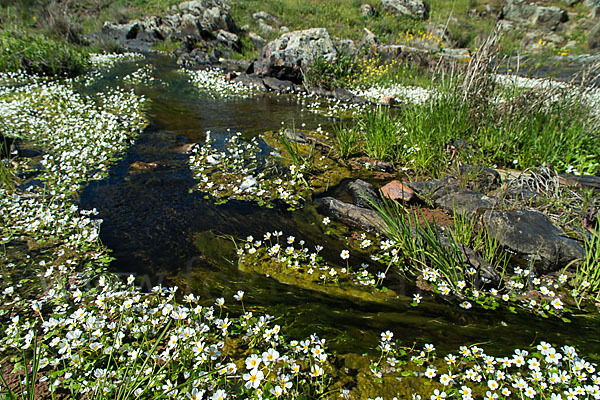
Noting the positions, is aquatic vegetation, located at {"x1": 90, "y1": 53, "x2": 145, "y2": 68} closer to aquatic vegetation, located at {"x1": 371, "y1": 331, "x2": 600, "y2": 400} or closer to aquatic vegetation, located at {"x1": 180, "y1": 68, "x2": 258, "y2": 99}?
aquatic vegetation, located at {"x1": 180, "y1": 68, "x2": 258, "y2": 99}

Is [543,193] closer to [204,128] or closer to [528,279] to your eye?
[528,279]

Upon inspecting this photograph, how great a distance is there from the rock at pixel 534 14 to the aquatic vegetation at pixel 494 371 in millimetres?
34225

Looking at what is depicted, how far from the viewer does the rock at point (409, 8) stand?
102ft

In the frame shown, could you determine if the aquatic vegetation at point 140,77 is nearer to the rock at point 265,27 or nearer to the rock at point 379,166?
the rock at point 379,166

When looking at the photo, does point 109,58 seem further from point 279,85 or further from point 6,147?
point 6,147

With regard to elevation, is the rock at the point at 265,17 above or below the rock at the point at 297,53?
above

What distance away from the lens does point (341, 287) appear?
362 centimetres

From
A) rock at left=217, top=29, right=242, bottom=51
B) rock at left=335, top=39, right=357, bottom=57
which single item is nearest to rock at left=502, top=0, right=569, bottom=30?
rock at left=335, top=39, right=357, bottom=57

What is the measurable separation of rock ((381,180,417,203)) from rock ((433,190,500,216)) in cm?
45

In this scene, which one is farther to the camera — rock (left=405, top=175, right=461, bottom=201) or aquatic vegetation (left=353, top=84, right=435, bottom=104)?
aquatic vegetation (left=353, top=84, right=435, bottom=104)

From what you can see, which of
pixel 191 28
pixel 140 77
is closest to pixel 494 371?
pixel 140 77

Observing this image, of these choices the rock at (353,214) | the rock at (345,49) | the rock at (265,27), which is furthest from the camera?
the rock at (265,27)

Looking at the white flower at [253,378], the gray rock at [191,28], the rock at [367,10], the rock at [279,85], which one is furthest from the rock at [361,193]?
the rock at [367,10]

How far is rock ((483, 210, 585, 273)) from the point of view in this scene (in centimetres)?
385
